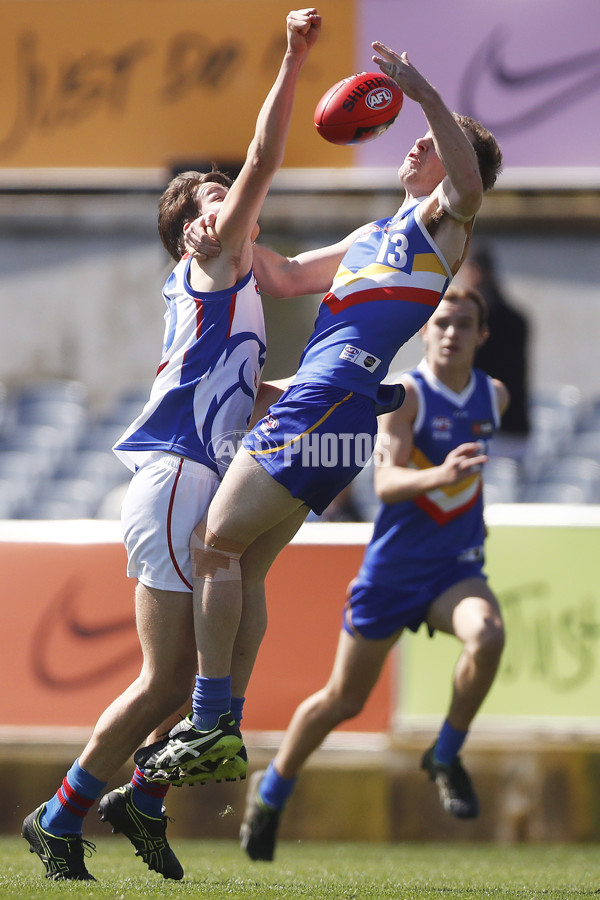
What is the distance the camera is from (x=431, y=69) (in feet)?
33.6

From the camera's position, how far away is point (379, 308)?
12.8 feet

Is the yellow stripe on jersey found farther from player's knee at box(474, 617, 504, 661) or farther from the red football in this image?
player's knee at box(474, 617, 504, 661)

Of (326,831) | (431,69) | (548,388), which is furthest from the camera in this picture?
(548,388)

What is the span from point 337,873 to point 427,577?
1.47 m

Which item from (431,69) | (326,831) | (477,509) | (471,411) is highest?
(431,69)

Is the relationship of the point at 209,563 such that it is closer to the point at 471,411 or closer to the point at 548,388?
the point at 471,411

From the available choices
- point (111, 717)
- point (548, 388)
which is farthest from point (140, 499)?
point (548, 388)

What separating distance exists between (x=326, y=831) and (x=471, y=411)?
2658 mm

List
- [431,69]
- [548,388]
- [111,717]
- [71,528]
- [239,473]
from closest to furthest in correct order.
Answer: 1. [239,473]
2. [111,717]
3. [71,528]
4. [431,69]
5. [548,388]

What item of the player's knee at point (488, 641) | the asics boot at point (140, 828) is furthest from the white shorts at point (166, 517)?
the player's knee at point (488, 641)

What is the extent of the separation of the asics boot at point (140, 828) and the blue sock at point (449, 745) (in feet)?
5.44

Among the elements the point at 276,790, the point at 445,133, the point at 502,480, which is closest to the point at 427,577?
the point at 276,790

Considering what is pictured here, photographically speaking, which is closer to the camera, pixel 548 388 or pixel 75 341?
pixel 548 388

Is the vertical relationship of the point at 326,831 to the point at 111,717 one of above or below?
below
